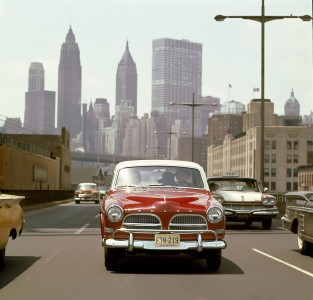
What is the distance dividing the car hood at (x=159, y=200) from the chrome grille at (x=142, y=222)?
0.32 feet

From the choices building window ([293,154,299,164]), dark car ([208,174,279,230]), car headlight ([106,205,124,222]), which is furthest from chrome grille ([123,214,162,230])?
building window ([293,154,299,164])

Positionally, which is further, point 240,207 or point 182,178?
point 240,207

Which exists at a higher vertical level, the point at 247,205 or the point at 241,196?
the point at 241,196

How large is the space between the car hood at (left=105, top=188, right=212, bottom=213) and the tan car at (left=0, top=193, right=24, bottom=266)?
154 cm

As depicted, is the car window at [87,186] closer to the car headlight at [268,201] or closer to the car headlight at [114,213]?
the car headlight at [268,201]

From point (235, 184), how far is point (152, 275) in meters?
11.3

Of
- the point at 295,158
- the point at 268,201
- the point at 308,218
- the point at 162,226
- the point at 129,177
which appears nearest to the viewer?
the point at 162,226

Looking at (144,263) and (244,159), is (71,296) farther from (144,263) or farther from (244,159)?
(244,159)

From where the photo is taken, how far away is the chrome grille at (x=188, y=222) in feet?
33.4

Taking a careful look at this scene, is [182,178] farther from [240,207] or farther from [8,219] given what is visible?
[240,207]

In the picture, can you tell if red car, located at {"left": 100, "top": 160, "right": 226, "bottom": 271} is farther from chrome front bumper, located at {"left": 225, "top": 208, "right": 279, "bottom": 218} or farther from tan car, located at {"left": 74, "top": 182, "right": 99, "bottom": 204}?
tan car, located at {"left": 74, "top": 182, "right": 99, "bottom": 204}

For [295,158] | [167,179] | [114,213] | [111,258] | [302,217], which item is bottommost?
[111,258]

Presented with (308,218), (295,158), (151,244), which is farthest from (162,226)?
(295,158)

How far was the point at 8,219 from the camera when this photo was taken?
10461 millimetres
